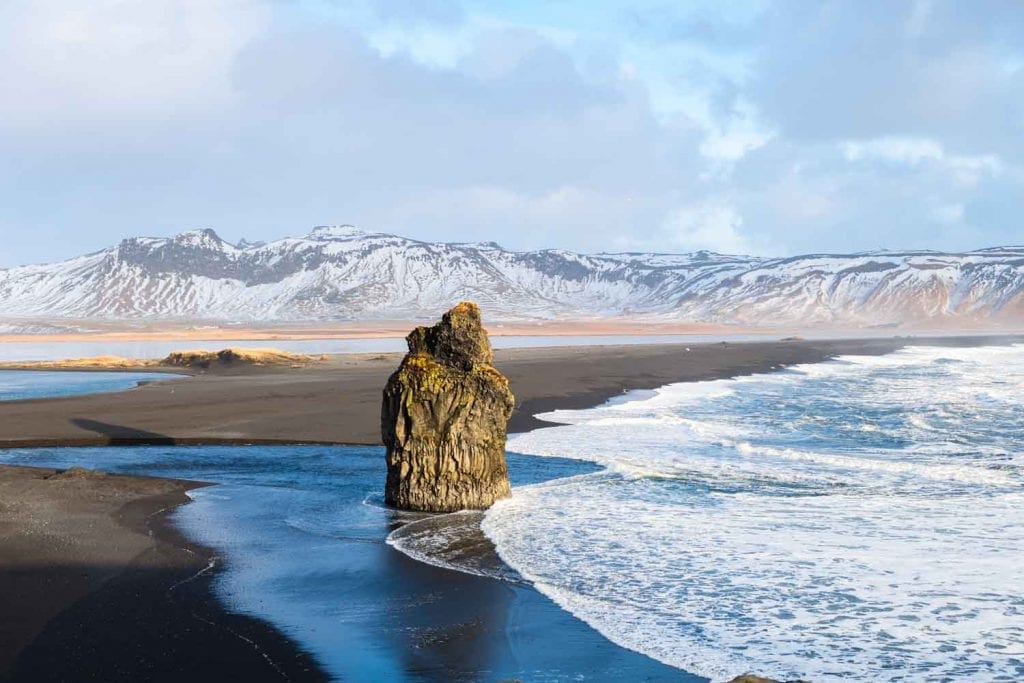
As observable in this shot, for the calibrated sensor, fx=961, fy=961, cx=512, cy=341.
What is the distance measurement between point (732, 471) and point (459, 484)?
586 cm

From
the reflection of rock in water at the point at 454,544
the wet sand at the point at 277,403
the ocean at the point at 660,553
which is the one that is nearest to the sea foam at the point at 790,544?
the ocean at the point at 660,553

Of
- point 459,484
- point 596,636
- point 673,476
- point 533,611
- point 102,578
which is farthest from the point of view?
point 673,476

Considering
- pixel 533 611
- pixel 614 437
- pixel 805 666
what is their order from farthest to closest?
pixel 614 437
pixel 533 611
pixel 805 666

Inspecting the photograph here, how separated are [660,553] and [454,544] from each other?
8.58ft

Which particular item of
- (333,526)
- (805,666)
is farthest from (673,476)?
(805,666)

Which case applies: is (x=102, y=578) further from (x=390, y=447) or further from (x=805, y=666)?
(x=805, y=666)

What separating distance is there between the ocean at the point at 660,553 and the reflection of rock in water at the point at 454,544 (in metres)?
0.06

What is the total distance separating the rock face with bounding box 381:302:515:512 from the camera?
577 inches

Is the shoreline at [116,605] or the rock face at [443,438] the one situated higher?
the rock face at [443,438]

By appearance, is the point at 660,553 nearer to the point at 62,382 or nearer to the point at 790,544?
the point at 790,544

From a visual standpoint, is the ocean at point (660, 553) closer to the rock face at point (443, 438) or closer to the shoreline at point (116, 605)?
the shoreline at point (116, 605)

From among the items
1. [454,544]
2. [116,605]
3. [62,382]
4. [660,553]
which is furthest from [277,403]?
[116,605]

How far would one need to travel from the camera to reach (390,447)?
14898mm

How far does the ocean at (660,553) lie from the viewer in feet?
27.2
